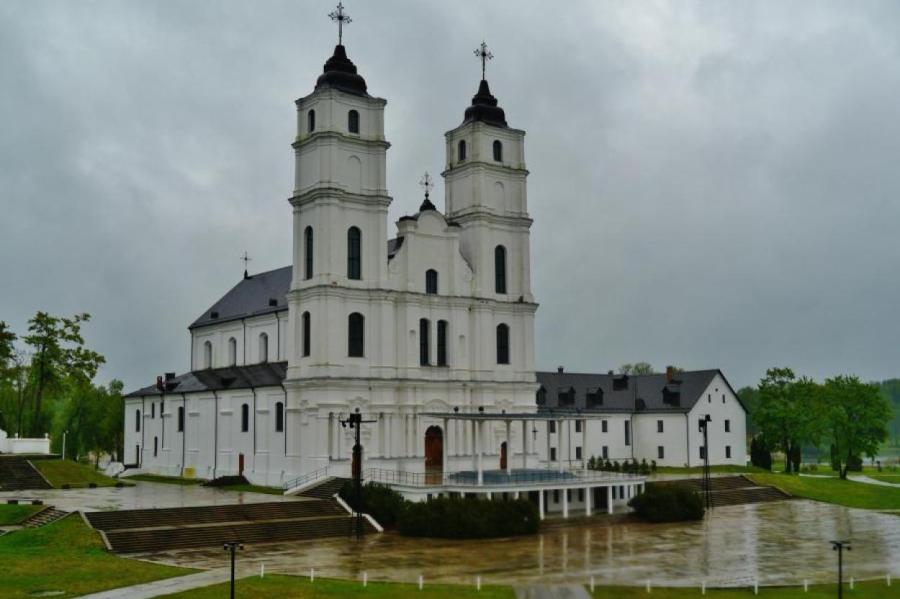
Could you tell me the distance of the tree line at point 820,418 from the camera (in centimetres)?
7738

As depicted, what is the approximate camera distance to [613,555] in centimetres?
3969

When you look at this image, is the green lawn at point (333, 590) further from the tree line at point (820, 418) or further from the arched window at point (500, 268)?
the tree line at point (820, 418)

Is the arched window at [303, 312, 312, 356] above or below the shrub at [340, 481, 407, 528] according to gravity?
above

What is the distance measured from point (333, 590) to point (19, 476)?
35118 mm

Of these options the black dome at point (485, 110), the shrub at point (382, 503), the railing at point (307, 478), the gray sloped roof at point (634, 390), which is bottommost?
the shrub at point (382, 503)

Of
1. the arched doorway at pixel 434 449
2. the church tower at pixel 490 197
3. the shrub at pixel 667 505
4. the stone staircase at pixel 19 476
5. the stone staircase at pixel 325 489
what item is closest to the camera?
the shrub at pixel 667 505

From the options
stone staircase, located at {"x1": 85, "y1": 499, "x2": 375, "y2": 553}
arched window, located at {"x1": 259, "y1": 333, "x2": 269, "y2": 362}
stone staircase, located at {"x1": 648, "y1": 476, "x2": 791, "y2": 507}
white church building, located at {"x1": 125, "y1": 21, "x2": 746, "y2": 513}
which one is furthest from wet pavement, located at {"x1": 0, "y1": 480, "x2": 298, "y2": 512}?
stone staircase, located at {"x1": 648, "y1": 476, "x2": 791, "y2": 507}

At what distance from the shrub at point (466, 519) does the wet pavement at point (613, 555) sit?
955 mm

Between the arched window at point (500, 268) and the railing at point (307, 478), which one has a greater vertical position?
the arched window at point (500, 268)

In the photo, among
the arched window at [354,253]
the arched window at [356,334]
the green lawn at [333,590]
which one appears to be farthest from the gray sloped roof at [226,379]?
the green lawn at [333,590]

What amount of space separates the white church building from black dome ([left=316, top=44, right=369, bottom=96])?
0.34 feet

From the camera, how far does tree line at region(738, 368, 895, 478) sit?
77375 mm

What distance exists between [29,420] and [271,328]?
40795 millimetres

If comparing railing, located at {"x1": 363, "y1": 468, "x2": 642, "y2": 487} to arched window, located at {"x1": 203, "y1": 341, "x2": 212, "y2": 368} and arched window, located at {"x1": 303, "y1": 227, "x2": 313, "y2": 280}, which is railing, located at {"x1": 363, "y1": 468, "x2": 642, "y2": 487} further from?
arched window, located at {"x1": 203, "y1": 341, "x2": 212, "y2": 368}
